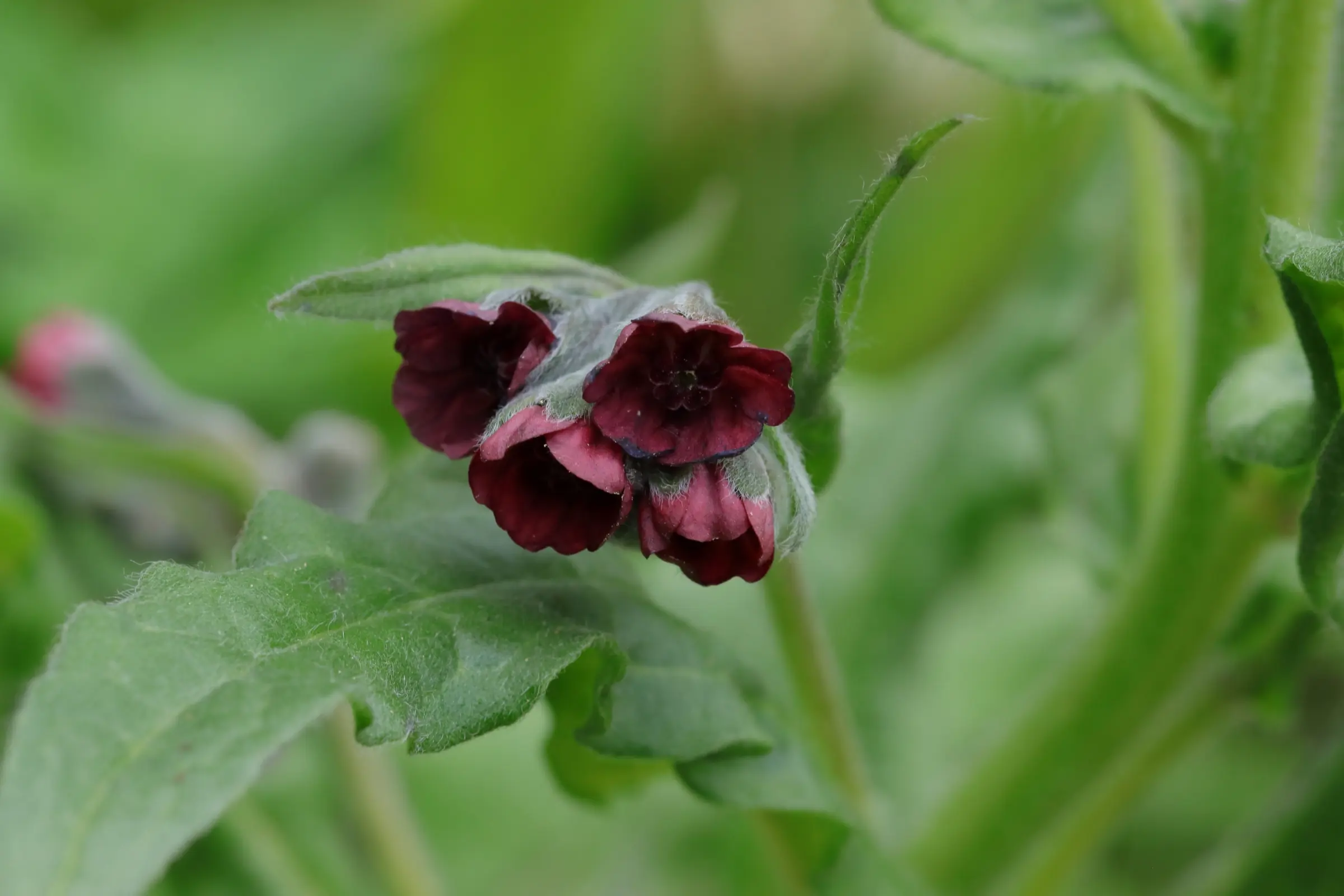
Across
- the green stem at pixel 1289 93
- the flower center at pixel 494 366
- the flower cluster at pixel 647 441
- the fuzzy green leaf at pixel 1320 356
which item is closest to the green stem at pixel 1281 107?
the green stem at pixel 1289 93

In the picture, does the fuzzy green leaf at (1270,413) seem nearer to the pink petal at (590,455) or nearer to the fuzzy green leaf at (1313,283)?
the fuzzy green leaf at (1313,283)

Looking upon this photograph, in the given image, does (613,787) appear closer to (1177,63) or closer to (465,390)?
(465,390)

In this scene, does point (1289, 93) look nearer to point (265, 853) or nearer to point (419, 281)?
point (419, 281)

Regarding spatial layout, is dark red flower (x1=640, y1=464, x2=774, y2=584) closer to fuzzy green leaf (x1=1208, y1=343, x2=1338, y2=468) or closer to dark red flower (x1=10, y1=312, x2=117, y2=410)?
fuzzy green leaf (x1=1208, y1=343, x2=1338, y2=468)

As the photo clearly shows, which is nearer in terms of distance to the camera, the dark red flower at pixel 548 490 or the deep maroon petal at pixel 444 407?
the dark red flower at pixel 548 490

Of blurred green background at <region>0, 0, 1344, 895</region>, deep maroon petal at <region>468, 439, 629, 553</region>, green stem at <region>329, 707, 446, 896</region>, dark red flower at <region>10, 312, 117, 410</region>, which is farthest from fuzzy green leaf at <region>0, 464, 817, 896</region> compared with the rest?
dark red flower at <region>10, 312, 117, 410</region>
